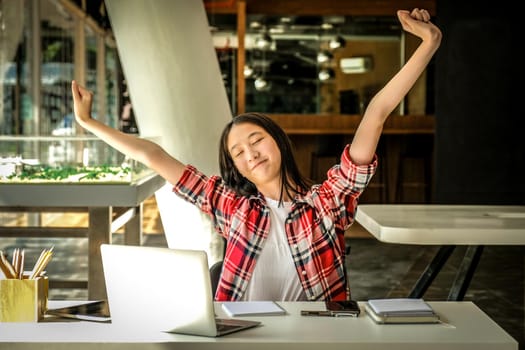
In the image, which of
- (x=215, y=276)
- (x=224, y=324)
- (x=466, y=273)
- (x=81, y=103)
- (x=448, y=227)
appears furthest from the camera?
(x=466, y=273)

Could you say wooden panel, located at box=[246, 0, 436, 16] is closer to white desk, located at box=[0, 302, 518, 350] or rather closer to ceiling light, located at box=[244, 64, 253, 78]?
ceiling light, located at box=[244, 64, 253, 78]

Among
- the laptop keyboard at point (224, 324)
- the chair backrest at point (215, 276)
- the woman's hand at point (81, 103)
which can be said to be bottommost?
the chair backrest at point (215, 276)

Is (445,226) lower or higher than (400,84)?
lower

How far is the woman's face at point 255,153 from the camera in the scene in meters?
2.70

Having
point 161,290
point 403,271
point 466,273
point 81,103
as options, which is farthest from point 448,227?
point 403,271

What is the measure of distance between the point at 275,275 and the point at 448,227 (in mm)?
1023

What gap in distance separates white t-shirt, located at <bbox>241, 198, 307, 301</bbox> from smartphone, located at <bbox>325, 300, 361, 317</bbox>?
0.34 metres

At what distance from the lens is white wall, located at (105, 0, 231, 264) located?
503cm

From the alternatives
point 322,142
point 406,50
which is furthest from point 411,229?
point 406,50

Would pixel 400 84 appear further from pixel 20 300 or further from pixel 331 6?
pixel 331 6

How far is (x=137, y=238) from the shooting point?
18.7 ft

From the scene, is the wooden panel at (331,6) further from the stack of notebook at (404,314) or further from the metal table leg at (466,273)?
the stack of notebook at (404,314)

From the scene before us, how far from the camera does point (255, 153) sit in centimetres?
270

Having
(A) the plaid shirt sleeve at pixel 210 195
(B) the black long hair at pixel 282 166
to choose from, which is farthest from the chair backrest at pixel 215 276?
(B) the black long hair at pixel 282 166
